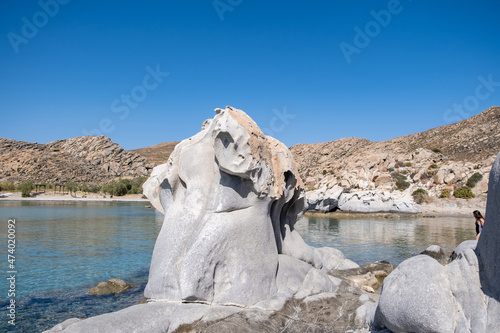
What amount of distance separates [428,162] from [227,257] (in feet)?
181

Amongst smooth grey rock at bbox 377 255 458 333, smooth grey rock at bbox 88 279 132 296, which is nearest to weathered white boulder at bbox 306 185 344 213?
smooth grey rock at bbox 88 279 132 296

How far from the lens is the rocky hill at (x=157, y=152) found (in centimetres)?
14362

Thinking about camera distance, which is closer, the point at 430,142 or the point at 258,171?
the point at 258,171

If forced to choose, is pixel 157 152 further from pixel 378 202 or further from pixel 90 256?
pixel 90 256

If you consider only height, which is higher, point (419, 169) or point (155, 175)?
point (419, 169)

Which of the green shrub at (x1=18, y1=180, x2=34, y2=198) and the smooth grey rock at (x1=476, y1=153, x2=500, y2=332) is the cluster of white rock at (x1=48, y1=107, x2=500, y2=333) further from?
the green shrub at (x1=18, y1=180, x2=34, y2=198)

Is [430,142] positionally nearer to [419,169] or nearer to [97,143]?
[419,169]

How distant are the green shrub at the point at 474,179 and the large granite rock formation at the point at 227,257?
42.0 metres

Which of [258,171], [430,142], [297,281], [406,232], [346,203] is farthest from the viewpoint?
[430,142]

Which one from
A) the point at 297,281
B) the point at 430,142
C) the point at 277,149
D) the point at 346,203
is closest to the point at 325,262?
the point at 297,281

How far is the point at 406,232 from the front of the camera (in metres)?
25.8

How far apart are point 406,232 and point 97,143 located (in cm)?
11566

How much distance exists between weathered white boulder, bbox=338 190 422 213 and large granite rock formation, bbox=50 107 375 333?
111 ft

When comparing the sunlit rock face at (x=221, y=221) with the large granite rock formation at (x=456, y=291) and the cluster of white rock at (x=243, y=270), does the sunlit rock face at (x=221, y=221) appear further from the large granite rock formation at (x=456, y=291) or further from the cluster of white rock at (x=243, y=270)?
the large granite rock formation at (x=456, y=291)
